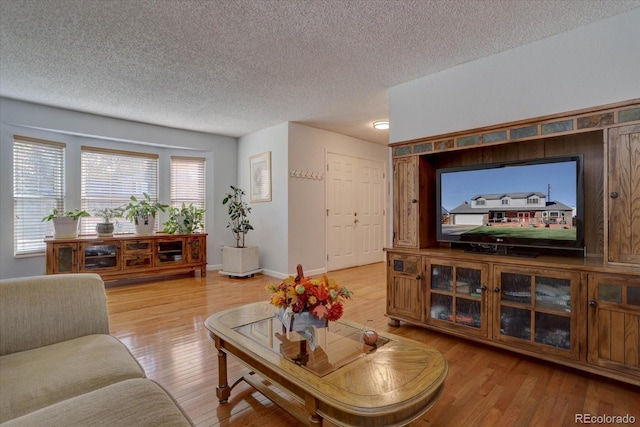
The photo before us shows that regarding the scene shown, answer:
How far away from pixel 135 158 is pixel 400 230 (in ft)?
15.3

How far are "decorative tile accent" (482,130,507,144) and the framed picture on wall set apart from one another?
3516mm

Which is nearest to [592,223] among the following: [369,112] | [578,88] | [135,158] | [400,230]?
[578,88]

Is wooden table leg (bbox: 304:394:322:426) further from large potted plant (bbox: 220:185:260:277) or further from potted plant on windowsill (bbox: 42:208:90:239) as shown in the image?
potted plant on windowsill (bbox: 42:208:90:239)

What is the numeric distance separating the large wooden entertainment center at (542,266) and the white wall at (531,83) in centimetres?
27

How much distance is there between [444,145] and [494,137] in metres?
0.41

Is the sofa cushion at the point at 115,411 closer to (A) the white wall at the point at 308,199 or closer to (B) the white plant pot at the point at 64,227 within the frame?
(A) the white wall at the point at 308,199

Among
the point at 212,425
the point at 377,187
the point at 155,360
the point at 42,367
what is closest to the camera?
the point at 42,367

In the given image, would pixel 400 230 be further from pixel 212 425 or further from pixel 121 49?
pixel 121 49

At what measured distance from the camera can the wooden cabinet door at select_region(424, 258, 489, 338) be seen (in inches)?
98.0

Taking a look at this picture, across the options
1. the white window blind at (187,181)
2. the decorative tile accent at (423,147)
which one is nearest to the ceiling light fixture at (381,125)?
the decorative tile accent at (423,147)

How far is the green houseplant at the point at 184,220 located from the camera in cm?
526

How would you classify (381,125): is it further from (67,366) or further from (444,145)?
(67,366)

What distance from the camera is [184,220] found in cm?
532

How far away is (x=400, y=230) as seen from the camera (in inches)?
125
